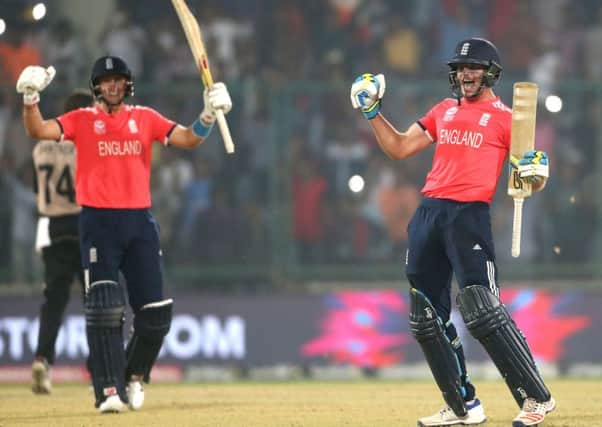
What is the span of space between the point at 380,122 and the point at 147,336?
7.85 ft

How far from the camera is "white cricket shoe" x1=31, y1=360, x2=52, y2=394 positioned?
38.7ft

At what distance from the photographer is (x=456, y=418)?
844cm

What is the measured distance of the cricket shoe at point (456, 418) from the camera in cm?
838

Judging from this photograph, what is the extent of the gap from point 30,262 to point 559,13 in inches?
267

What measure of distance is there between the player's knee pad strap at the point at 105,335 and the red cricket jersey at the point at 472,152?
2334 mm

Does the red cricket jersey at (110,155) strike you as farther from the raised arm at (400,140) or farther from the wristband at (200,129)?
the raised arm at (400,140)

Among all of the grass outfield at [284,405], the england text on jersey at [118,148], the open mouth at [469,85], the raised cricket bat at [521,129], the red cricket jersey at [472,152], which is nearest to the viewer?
the raised cricket bat at [521,129]

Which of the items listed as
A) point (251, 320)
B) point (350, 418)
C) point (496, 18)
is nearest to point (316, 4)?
point (496, 18)

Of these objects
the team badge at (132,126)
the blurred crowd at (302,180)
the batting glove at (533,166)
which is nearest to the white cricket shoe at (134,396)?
the team badge at (132,126)

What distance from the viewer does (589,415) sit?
360 inches

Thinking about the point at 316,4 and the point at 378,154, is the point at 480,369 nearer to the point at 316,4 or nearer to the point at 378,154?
the point at 378,154

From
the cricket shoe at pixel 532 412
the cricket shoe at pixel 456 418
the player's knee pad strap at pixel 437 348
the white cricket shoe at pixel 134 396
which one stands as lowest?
the white cricket shoe at pixel 134 396

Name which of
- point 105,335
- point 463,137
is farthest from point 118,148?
point 463,137

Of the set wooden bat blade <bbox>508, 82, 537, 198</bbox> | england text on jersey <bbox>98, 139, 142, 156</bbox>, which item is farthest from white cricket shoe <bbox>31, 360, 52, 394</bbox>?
wooden bat blade <bbox>508, 82, 537, 198</bbox>
